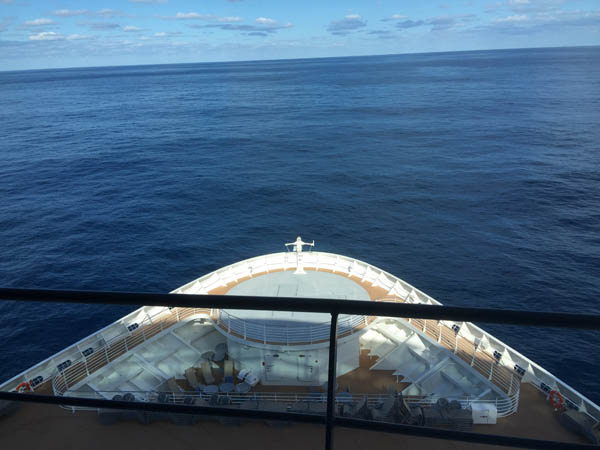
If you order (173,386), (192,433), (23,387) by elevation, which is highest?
(192,433)

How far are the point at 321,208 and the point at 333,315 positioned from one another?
42171mm

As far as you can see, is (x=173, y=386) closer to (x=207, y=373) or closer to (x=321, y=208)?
(x=207, y=373)

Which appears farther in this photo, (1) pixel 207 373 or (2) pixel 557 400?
(1) pixel 207 373

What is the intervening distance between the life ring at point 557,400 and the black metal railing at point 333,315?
1216 cm

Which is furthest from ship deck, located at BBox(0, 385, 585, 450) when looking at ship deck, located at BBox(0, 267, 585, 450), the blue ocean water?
the blue ocean water

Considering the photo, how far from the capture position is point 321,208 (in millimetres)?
43844

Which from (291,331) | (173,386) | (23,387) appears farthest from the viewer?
(291,331)

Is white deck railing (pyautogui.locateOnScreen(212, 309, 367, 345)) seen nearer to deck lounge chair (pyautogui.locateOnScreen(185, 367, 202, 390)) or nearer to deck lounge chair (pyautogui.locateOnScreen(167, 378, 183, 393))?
deck lounge chair (pyautogui.locateOnScreen(185, 367, 202, 390))

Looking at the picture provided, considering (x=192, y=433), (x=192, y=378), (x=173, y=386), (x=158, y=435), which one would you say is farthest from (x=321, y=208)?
(x=192, y=433)

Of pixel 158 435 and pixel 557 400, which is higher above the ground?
pixel 158 435

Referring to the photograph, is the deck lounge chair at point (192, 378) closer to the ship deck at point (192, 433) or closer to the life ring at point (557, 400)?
the ship deck at point (192, 433)

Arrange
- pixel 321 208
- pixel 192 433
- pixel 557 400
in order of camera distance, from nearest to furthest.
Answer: pixel 192 433
pixel 557 400
pixel 321 208

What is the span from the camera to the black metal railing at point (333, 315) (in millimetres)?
1593

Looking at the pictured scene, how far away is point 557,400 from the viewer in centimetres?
1162
